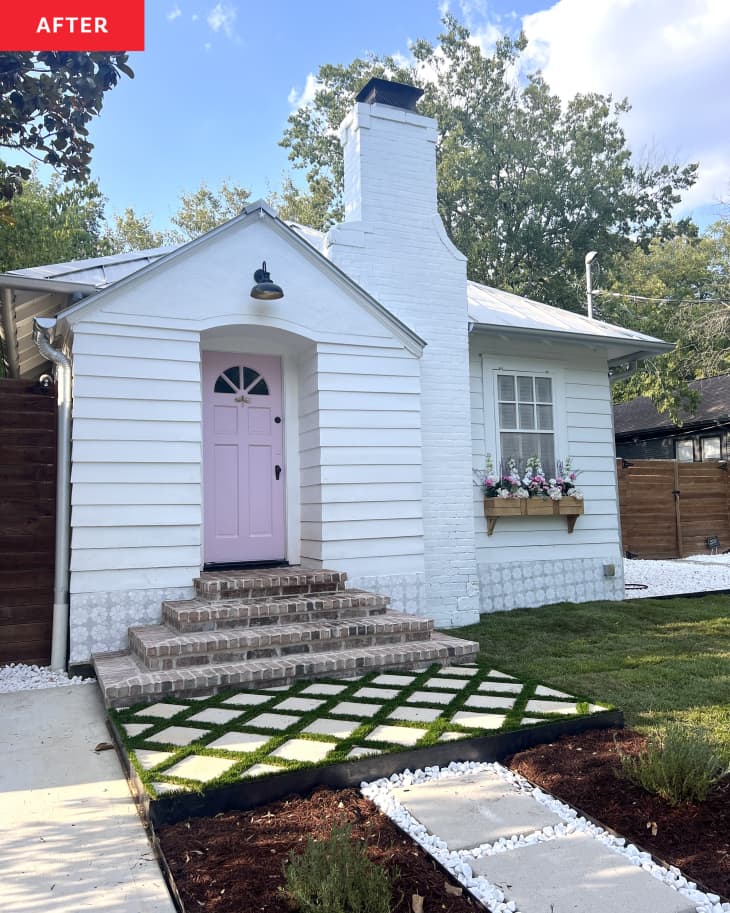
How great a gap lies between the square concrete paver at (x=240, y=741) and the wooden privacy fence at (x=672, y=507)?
10.2 metres

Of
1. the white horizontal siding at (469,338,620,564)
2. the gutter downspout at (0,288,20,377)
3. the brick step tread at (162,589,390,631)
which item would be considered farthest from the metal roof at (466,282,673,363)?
the gutter downspout at (0,288,20,377)

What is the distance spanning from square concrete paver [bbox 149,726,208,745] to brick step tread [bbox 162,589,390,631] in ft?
3.97

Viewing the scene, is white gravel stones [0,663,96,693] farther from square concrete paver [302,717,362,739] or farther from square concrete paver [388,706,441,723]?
square concrete paver [388,706,441,723]

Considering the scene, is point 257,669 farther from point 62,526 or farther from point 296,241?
point 296,241

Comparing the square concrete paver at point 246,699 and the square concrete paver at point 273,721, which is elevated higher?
the square concrete paver at point 246,699

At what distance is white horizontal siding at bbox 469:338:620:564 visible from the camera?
7.22 metres

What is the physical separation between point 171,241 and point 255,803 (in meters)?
24.0

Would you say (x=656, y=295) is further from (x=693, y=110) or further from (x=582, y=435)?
(x=582, y=435)

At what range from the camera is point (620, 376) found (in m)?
8.70

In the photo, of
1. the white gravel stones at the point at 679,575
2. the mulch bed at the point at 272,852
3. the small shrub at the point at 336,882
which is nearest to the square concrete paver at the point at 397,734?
the mulch bed at the point at 272,852

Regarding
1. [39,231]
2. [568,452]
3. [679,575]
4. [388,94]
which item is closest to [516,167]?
[39,231]

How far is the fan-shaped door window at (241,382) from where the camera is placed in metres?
6.05

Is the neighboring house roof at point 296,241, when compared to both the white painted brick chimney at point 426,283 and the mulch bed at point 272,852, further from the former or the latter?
the mulch bed at point 272,852

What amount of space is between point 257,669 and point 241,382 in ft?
9.58
